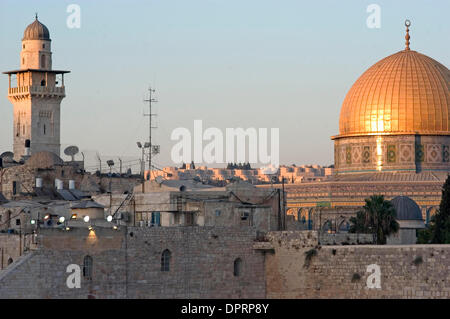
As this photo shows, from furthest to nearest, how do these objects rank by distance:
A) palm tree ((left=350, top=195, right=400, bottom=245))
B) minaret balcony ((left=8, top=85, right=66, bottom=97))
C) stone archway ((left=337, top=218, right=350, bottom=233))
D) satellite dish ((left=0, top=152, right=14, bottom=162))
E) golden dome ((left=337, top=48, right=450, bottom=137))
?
minaret balcony ((left=8, top=85, right=66, bottom=97)) → golden dome ((left=337, top=48, right=450, bottom=137)) → satellite dish ((left=0, top=152, right=14, bottom=162)) → stone archway ((left=337, top=218, right=350, bottom=233)) → palm tree ((left=350, top=195, right=400, bottom=245))

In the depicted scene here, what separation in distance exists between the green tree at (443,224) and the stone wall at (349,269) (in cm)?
695

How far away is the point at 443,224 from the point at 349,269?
10209 millimetres

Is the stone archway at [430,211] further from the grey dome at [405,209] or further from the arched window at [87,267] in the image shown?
the arched window at [87,267]

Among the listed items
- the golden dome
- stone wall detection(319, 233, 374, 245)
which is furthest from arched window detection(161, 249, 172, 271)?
the golden dome

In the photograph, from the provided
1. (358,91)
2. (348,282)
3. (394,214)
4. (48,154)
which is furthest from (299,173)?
(348,282)

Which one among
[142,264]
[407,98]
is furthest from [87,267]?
[407,98]

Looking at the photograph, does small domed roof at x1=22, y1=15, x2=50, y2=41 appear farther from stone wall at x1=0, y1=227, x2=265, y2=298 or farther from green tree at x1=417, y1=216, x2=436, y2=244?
stone wall at x1=0, y1=227, x2=265, y2=298

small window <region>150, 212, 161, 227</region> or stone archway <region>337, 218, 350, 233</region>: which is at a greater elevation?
small window <region>150, 212, 161, 227</region>

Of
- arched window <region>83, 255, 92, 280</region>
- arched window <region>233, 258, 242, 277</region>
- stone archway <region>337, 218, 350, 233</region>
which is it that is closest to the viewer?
arched window <region>83, 255, 92, 280</region>

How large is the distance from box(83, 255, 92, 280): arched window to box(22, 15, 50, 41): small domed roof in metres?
39.8

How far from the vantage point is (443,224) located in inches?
2200

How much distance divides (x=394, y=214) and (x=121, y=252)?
13.0 m

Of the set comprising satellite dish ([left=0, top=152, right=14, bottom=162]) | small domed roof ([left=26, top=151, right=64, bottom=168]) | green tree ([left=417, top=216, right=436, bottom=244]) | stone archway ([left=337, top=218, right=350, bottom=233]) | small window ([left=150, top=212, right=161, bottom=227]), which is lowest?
green tree ([left=417, top=216, right=436, bottom=244])

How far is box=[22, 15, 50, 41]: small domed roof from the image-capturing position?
83.4 meters
